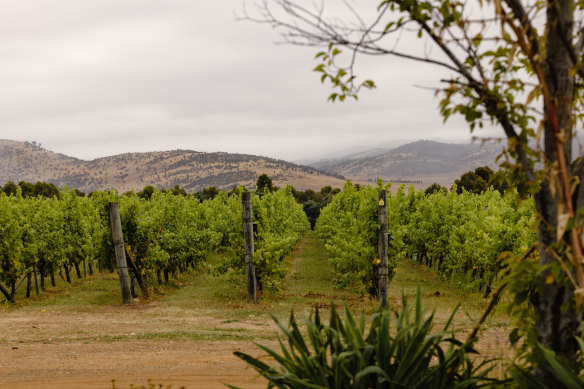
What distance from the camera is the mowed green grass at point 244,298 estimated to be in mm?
12242

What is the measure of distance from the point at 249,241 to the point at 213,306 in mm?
2502

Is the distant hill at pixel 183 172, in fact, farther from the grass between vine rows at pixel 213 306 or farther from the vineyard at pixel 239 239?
the grass between vine rows at pixel 213 306

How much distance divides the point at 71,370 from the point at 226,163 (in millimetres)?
165020

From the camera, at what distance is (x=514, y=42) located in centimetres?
226

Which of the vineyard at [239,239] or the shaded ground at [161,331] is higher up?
the vineyard at [239,239]

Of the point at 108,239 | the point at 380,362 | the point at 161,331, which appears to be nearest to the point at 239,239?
the point at 108,239

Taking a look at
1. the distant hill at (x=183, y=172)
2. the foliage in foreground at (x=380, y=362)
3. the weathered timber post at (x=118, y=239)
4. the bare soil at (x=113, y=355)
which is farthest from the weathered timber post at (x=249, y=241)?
the distant hill at (x=183, y=172)

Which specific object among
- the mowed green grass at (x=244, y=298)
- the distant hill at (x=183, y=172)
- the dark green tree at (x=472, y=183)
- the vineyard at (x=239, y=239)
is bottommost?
the mowed green grass at (x=244, y=298)

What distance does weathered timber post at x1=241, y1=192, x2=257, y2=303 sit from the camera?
1315cm

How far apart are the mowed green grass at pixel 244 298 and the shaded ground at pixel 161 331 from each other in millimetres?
40

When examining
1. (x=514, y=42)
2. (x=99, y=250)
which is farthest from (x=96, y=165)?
(x=514, y=42)

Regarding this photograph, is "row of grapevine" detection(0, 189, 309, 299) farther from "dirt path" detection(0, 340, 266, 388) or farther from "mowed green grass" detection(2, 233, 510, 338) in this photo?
"dirt path" detection(0, 340, 266, 388)

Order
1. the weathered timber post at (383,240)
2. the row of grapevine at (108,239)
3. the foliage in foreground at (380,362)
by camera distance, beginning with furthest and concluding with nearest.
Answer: the row of grapevine at (108,239) < the weathered timber post at (383,240) < the foliage in foreground at (380,362)

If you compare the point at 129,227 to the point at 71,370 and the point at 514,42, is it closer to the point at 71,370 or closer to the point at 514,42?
the point at 71,370
